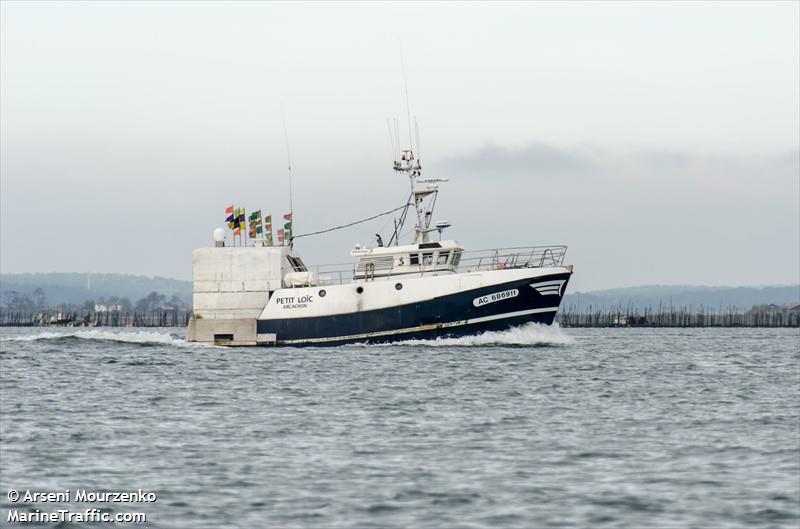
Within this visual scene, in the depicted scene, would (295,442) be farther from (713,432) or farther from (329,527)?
(713,432)

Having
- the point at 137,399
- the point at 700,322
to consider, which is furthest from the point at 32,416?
the point at 700,322

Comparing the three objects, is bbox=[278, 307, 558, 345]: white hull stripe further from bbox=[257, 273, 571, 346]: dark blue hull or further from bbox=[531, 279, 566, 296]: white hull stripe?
bbox=[531, 279, 566, 296]: white hull stripe

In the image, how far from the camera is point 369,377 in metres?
32.6

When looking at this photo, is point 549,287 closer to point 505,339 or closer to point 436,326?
point 505,339

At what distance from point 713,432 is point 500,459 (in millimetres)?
5364

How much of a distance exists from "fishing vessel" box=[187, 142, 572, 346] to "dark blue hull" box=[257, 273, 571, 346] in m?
0.04

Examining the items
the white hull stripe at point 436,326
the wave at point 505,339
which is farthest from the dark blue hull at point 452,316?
the wave at point 505,339

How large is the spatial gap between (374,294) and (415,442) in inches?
959

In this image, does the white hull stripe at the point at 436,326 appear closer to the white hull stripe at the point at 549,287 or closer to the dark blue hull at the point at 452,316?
the dark blue hull at the point at 452,316

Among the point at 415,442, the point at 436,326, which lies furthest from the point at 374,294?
the point at 415,442

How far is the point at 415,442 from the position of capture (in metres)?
20.6

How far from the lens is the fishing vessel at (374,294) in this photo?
44.0 meters

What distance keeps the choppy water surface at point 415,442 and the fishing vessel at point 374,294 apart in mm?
6563

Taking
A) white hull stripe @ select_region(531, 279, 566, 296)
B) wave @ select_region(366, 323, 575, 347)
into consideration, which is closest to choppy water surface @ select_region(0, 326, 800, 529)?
wave @ select_region(366, 323, 575, 347)
